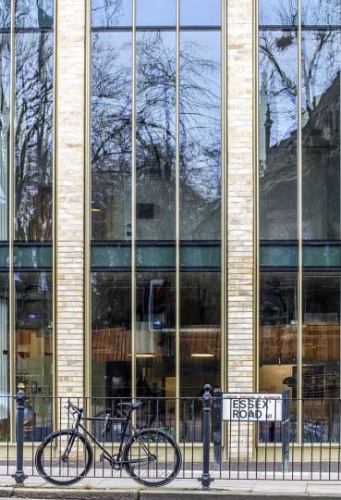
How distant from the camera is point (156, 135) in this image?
14.7m

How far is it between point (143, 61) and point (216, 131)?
69.8 inches

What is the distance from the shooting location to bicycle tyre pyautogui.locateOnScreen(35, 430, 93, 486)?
37.0 feet

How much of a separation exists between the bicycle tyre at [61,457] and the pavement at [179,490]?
0.14 m

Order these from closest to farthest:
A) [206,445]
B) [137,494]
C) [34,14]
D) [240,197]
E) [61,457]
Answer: [137,494] < [206,445] < [61,457] < [240,197] < [34,14]

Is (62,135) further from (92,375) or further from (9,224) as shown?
(92,375)

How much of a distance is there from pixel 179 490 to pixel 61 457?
5.39 feet

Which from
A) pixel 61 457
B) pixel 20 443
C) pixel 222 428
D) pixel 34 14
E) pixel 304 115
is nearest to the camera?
pixel 61 457

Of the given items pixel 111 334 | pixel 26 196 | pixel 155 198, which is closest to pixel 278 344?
pixel 111 334

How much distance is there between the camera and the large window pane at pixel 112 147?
14750mm

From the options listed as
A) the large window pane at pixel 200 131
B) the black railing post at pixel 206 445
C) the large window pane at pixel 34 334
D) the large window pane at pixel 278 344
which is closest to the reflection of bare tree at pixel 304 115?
the large window pane at pixel 200 131

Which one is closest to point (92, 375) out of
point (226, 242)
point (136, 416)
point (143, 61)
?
point (136, 416)

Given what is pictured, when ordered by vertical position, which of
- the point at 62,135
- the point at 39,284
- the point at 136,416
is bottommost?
the point at 136,416

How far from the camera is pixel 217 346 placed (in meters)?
14.3

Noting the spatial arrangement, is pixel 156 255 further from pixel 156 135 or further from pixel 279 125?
pixel 279 125
